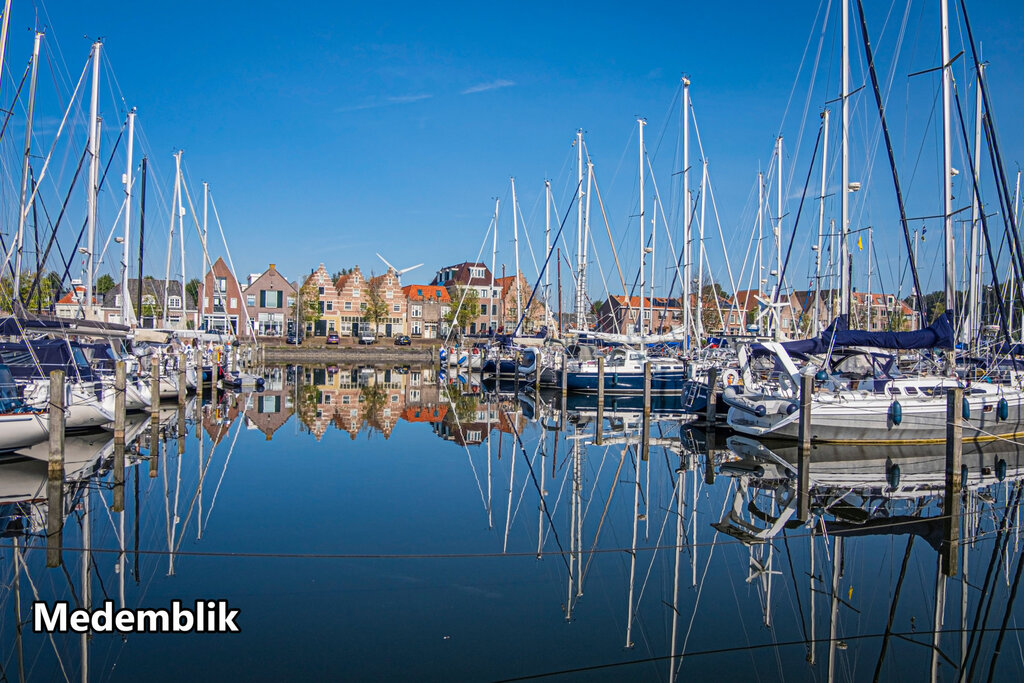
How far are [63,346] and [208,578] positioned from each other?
16.8 metres

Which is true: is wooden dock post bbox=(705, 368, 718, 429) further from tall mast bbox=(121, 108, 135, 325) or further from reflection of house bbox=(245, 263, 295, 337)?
reflection of house bbox=(245, 263, 295, 337)

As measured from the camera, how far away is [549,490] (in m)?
17.1

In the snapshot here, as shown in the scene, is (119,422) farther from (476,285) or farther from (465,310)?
(476,285)

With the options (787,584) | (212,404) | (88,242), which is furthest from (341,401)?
(787,584)

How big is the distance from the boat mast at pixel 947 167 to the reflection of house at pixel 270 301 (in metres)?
78.5

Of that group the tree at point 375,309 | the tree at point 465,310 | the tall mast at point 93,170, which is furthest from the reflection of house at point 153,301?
the tall mast at point 93,170

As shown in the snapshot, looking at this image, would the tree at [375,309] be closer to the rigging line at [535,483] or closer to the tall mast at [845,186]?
the rigging line at [535,483]

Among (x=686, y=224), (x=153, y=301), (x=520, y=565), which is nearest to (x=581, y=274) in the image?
(x=686, y=224)

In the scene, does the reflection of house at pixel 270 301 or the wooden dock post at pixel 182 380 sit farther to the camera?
the reflection of house at pixel 270 301

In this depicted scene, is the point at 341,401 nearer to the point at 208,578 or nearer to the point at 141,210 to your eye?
the point at 141,210

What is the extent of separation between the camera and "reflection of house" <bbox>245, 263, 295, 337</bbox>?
9250cm

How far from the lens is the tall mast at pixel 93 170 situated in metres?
29.5

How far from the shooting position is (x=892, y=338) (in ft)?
75.2

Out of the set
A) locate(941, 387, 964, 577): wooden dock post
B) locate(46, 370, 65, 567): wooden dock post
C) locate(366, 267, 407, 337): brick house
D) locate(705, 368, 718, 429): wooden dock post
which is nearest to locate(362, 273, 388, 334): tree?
locate(366, 267, 407, 337): brick house
